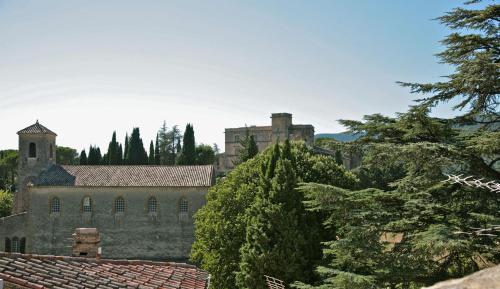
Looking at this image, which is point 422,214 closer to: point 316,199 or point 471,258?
point 471,258

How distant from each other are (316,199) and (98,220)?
3464 cm

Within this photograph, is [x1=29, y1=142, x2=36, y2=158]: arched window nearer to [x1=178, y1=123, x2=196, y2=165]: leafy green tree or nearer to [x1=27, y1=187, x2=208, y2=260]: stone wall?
[x1=27, y1=187, x2=208, y2=260]: stone wall

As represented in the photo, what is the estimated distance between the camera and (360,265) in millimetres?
10391

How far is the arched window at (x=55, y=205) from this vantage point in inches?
1673

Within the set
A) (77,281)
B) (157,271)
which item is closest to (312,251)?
Result: (157,271)

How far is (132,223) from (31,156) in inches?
513

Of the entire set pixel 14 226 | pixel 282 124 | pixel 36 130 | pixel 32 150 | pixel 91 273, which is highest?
pixel 282 124

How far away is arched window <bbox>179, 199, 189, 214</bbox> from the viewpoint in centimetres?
4159

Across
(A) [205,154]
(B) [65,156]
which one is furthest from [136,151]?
(B) [65,156]

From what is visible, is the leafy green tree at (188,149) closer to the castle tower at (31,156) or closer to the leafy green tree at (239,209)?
the castle tower at (31,156)

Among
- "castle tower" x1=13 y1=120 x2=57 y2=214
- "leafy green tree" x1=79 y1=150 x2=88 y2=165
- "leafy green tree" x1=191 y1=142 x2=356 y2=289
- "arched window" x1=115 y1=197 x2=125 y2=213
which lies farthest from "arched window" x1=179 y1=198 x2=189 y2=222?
"leafy green tree" x1=79 y1=150 x2=88 y2=165

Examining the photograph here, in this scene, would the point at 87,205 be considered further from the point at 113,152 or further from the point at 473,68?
the point at 473,68

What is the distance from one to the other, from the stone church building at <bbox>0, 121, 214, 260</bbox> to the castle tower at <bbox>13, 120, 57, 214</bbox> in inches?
143

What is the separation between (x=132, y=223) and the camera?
4169 centimetres
